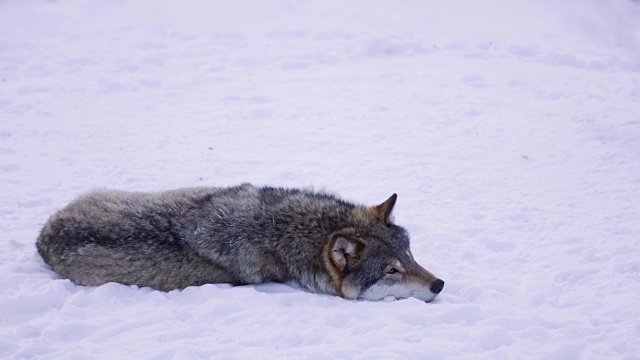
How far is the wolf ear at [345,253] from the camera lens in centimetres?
614

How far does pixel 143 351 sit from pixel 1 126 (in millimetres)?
8021

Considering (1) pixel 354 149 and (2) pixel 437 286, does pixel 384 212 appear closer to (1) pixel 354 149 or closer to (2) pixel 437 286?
(2) pixel 437 286

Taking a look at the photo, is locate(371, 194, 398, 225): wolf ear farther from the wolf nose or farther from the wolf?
the wolf nose

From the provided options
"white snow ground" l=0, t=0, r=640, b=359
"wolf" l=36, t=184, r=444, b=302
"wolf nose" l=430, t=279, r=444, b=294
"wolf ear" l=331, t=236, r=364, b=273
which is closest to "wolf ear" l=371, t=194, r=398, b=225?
"wolf" l=36, t=184, r=444, b=302

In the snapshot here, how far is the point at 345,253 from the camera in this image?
6207mm

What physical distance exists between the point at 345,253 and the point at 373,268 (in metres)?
0.31

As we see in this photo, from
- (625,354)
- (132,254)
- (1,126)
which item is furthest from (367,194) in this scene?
(1,126)

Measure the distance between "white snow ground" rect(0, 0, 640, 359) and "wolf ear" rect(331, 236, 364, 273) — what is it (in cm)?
43

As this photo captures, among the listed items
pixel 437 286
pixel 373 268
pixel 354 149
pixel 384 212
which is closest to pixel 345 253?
pixel 373 268

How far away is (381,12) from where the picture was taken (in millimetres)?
17109

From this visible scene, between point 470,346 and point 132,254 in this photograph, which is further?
point 132,254

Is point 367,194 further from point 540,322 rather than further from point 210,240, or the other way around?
point 540,322

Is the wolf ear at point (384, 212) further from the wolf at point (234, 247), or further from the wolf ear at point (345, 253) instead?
the wolf ear at point (345, 253)

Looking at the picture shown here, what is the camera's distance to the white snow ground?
5344 mm
